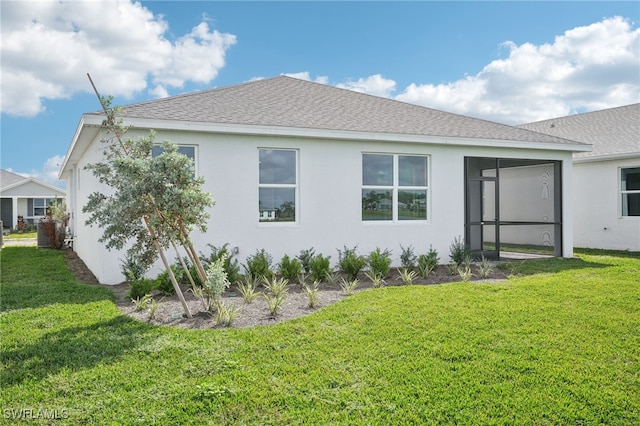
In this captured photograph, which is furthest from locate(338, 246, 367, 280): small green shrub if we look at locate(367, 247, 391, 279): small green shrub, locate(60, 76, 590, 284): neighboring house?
locate(60, 76, 590, 284): neighboring house

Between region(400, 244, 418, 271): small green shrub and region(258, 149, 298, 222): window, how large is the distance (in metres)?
2.62

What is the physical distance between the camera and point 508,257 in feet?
43.4

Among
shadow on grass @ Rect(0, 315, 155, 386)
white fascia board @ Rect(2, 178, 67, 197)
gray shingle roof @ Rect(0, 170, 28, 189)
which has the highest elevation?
gray shingle roof @ Rect(0, 170, 28, 189)

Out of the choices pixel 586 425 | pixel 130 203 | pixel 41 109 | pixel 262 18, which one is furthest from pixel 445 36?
pixel 41 109

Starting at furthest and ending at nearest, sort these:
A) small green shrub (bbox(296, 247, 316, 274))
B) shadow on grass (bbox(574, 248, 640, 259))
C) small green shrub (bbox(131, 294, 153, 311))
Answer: shadow on grass (bbox(574, 248, 640, 259))
small green shrub (bbox(296, 247, 316, 274))
small green shrub (bbox(131, 294, 153, 311))

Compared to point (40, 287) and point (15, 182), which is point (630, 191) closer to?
point (40, 287)

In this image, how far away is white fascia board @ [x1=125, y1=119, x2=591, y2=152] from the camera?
891 centimetres

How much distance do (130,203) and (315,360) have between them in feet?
9.44

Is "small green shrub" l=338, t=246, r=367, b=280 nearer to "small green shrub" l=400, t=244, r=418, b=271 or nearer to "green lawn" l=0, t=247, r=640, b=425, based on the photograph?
"small green shrub" l=400, t=244, r=418, b=271

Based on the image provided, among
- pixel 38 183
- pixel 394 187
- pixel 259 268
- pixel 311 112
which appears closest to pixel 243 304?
pixel 259 268

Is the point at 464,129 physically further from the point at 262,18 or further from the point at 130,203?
the point at 130,203
